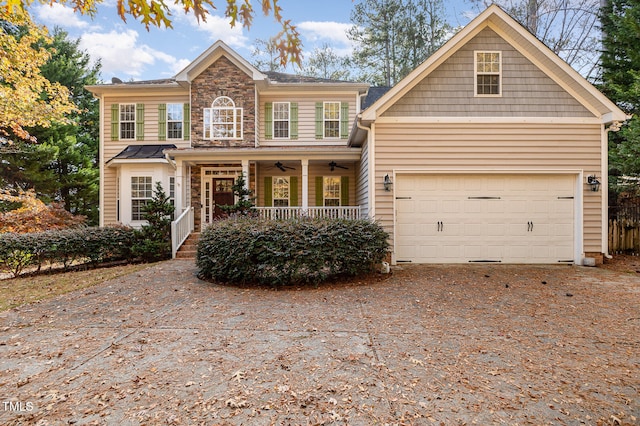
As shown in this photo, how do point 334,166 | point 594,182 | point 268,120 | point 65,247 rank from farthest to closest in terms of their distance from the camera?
point 268,120, point 334,166, point 65,247, point 594,182

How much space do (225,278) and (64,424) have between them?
436cm

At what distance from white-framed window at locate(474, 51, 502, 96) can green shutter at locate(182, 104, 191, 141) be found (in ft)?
31.7

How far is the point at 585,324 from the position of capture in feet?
13.7

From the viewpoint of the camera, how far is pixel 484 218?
8.32 m

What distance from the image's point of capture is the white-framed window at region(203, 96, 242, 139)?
39.1ft

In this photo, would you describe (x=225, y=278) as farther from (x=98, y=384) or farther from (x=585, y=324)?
(x=585, y=324)

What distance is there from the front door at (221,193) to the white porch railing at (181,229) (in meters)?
1.01

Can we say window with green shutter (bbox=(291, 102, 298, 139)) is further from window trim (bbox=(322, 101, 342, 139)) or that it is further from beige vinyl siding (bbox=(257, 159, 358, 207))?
beige vinyl siding (bbox=(257, 159, 358, 207))

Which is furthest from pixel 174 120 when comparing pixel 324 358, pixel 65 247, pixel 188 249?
pixel 324 358

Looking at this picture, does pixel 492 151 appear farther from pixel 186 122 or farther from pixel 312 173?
pixel 186 122

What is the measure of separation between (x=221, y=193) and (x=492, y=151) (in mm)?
8795

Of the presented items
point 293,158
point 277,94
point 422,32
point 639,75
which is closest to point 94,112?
point 277,94

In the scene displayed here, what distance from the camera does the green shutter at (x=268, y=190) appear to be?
12.4 metres

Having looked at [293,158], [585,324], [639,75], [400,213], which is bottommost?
[585,324]
